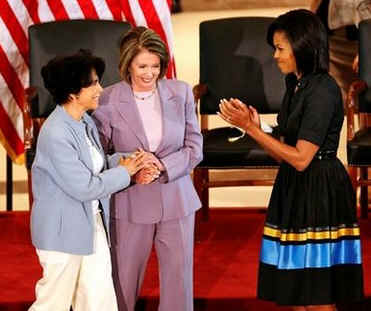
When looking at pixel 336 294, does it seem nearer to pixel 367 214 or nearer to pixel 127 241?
pixel 127 241

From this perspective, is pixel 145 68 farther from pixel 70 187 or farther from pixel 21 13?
pixel 21 13

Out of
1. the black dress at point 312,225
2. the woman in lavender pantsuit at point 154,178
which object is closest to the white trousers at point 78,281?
the woman in lavender pantsuit at point 154,178

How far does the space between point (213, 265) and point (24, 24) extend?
225 centimetres

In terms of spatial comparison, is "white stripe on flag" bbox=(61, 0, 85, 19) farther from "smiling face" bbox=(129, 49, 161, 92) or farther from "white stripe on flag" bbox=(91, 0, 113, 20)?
"smiling face" bbox=(129, 49, 161, 92)

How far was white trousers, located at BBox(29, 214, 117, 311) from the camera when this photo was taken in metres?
4.34

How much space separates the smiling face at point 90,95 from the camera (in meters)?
4.33

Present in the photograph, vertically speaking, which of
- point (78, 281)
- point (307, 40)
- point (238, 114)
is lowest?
point (78, 281)

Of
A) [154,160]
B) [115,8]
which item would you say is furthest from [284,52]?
[115,8]

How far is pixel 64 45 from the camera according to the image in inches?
265

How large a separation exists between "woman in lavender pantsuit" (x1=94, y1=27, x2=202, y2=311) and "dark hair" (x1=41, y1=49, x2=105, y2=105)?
0.93ft

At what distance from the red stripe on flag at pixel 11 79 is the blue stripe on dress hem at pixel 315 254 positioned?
315 cm

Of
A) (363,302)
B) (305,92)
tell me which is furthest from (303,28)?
(363,302)

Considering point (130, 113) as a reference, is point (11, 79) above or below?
below

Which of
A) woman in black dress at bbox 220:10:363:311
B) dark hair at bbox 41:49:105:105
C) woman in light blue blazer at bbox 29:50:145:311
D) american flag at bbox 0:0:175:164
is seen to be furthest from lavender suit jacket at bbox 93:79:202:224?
american flag at bbox 0:0:175:164
